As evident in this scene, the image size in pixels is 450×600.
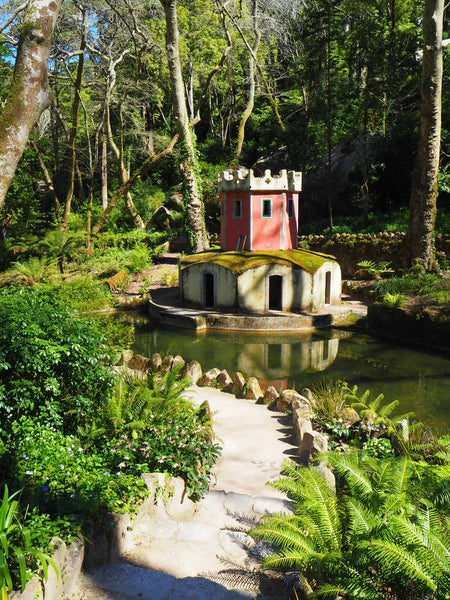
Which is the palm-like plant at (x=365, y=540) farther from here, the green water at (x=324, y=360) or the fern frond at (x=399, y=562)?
the green water at (x=324, y=360)

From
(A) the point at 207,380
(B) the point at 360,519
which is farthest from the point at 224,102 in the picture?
(B) the point at 360,519

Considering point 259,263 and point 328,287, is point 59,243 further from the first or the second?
point 328,287

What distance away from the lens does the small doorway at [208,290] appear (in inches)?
770

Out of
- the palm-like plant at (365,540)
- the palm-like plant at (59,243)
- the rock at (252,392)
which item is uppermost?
the palm-like plant at (59,243)

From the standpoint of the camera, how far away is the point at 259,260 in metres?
18.8

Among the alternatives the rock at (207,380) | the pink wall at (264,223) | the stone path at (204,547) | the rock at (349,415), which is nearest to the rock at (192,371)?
the rock at (207,380)

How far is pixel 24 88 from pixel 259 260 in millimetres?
15166

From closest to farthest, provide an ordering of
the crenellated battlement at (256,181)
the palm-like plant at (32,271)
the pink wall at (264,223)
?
the palm-like plant at (32,271), the crenellated battlement at (256,181), the pink wall at (264,223)

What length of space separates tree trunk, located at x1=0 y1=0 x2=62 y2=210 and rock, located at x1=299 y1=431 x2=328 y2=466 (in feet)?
14.7

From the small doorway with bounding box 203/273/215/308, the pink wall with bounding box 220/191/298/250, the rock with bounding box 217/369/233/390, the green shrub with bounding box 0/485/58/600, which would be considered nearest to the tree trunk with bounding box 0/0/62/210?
the green shrub with bounding box 0/485/58/600

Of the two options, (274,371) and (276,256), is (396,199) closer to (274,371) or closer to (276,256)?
(276,256)

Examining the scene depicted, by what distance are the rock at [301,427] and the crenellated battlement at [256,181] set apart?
1452cm

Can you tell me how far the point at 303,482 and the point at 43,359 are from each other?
2.86 metres

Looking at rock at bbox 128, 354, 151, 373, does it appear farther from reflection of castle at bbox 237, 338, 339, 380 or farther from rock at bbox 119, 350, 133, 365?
reflection of castle at bbox 237, 338, 339, 380
